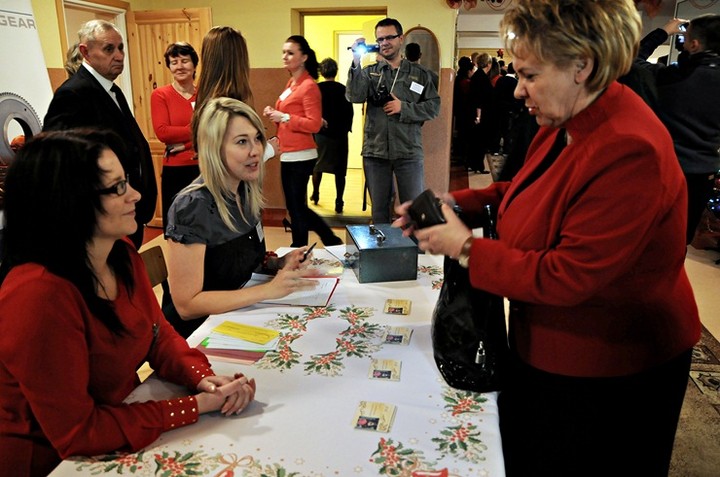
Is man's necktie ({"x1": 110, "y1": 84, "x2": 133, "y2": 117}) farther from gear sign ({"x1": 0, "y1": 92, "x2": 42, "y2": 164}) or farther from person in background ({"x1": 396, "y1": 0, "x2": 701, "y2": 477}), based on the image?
person in background ({"x1": 396, "y1": 0, "x2": 701, "y2": 477})

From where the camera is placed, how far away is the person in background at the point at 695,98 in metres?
2.70

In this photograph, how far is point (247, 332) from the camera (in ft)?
4.55

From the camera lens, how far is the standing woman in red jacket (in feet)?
11.7

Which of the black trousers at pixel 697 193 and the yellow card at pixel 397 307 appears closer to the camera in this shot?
the yellow card at pixel 397 307

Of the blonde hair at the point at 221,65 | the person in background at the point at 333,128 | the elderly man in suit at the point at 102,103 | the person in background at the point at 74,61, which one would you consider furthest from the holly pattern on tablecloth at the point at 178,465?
the person in background at the point at 333,128

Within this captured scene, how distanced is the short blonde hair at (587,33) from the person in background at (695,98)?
213cm

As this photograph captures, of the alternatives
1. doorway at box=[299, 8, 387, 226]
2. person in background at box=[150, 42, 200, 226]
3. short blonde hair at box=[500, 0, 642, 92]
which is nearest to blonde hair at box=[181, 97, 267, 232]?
short blonde hair at box=[500, 0, 642, 92]

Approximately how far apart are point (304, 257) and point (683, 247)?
111cm

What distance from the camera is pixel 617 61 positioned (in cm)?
95

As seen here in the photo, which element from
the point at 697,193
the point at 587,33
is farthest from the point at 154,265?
the point at 697,193

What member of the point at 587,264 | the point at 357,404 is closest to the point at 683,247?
the point at 587,264

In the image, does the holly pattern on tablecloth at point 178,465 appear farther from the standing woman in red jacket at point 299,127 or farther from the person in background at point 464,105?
the person in background at point 464,105

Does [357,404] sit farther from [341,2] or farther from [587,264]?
[341,2]

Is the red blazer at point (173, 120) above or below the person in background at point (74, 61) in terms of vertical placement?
below
